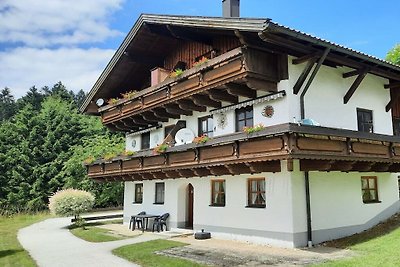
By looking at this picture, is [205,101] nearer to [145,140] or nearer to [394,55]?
[145,140]

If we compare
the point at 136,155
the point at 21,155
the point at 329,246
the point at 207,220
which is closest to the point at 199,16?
the point at 136,155

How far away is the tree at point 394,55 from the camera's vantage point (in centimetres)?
2685

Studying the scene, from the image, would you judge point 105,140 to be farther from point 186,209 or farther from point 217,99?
point 217,99

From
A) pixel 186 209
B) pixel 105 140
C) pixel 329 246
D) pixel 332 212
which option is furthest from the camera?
pixel 105 140

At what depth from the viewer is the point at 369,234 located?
13.2 meters

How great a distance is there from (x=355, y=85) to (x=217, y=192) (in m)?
6.99

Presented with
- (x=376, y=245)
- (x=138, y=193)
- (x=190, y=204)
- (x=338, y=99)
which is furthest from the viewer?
(x=138, y=193)

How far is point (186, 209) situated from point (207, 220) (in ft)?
8.31

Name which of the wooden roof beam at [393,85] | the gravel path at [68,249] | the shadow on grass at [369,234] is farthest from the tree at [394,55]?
the gravel path at [68,249]

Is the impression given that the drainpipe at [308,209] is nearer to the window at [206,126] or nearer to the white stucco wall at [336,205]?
the white stucco wall at [336,205]

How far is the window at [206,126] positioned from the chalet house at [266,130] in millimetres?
75

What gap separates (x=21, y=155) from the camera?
41094mm

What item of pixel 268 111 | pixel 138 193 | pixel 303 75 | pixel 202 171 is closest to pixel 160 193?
pixel 138 193

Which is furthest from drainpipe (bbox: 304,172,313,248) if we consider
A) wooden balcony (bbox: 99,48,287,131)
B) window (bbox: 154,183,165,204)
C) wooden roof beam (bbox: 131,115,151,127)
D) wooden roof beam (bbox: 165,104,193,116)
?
wooden roof beam (bbox: 131,115,151,127)
